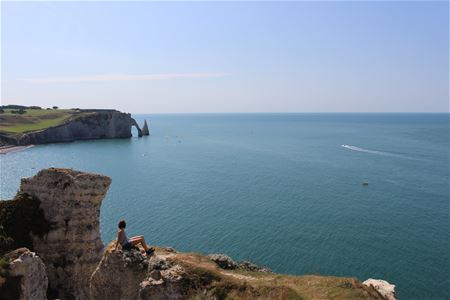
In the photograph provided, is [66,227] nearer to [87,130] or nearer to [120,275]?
[120,275]

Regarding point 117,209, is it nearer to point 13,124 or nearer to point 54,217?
point 54,217

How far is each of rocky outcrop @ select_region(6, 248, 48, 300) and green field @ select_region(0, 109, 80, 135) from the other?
15009 cm

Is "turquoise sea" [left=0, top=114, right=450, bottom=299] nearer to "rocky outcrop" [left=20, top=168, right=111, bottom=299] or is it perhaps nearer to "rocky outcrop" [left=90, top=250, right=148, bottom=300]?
"rocky outcrop" [left=20, top=168, right=111, bottom=299]

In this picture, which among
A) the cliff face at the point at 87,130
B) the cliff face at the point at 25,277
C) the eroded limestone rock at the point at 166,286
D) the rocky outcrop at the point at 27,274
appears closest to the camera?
the eroded limestone rock at the point at 166,286

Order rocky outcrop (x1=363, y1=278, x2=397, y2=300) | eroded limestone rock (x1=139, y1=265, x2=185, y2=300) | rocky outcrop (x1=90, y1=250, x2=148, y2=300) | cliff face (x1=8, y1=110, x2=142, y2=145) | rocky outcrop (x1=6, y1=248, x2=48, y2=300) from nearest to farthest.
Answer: eroded limestone rock (x1=139, y1=265, x2=185, y2=300) < rocky outcrop (x1=363, y1=278, x2=397, y2=300) < rocky outcrop (x1=6, y1=248, x2=48, y2=300) < rocky outcrop (x1=90, y1=250, x2=148, y2=300) < cliff face (x1=8, y1=110, x2=142, y2=145)

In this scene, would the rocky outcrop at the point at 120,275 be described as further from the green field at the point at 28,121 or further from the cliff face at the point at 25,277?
the green field at the point at 28,121

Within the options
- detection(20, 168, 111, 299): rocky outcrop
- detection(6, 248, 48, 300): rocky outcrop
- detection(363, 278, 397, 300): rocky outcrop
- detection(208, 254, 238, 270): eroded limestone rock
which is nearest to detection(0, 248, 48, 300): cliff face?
detection(6, 248, 48, 300): rocky outcrop

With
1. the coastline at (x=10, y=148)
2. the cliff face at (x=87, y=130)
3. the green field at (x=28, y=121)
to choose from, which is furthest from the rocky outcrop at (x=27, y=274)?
the green field at (x=28, y=121)

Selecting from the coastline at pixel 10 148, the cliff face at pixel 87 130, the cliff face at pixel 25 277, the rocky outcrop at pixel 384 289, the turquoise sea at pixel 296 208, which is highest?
the cliff face at pixel 87 130

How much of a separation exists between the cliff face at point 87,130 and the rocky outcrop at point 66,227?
5463 inches

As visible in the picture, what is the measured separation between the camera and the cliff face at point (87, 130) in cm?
15506

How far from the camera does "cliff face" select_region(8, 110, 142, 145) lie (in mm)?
155062

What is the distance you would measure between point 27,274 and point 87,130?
16279 cm

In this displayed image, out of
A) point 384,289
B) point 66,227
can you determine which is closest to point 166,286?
point 384,289
